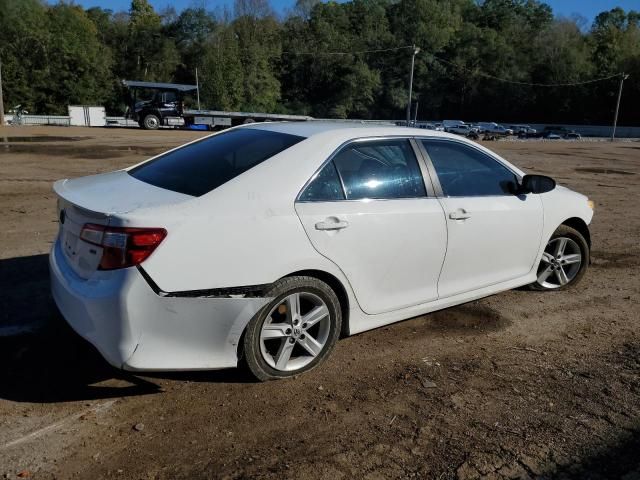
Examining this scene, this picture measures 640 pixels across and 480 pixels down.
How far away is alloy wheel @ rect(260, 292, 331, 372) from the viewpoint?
10.9 feet

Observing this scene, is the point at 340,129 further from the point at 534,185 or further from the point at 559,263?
the point at 559,263

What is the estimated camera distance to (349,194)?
142 inches

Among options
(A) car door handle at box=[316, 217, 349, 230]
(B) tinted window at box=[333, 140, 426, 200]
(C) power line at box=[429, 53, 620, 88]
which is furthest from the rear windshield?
(C) power line at box=[429, 53, 620, 88]

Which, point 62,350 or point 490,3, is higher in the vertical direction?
point 490,3

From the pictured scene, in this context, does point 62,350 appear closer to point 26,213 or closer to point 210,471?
point 210,471

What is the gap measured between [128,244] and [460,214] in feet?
7.63

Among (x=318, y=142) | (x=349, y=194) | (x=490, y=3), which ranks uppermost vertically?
(x=490, y=3)

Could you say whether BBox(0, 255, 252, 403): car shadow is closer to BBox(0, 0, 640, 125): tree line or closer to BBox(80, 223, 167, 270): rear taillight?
BBox(80, 223, 167, 270): rear taillight

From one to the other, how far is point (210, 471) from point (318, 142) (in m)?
2.05

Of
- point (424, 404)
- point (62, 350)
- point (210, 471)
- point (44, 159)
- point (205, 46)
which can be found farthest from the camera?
point (205, 46)

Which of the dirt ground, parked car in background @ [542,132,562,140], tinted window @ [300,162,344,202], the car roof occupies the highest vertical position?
the car roof

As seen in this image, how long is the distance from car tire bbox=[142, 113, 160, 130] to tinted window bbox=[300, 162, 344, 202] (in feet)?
117

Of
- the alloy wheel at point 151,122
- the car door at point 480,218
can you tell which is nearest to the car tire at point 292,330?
the car door at point 480,218

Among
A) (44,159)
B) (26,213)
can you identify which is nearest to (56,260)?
(26,213)
